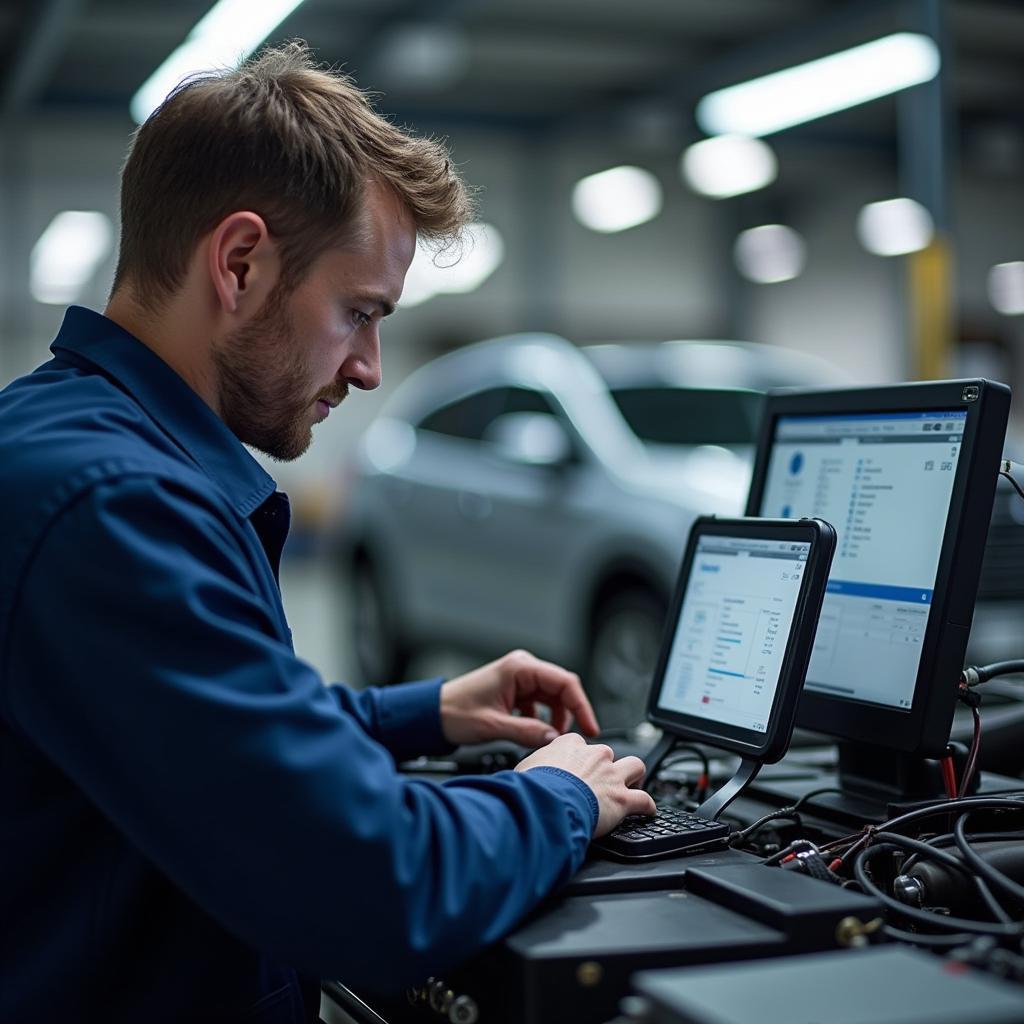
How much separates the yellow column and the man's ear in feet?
12.7

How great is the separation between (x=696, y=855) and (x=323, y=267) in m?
0.61

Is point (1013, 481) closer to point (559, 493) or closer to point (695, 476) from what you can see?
point (695, 476)

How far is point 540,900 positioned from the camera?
3.41 ft

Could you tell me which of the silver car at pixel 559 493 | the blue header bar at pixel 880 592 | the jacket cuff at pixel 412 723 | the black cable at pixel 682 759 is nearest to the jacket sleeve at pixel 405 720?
the jacket cuff at pixel 412 723

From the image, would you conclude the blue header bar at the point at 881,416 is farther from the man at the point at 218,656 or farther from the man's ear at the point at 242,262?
the man's ear at the point at 242,262

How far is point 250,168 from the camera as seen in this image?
117 cm

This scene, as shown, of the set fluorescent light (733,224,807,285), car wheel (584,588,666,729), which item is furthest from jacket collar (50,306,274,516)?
fluorescent light (733,224,807,285)

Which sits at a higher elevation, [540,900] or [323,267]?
[323,267]

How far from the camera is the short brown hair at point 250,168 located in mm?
1170

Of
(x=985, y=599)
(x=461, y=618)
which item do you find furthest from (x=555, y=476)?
(x=985, y=599)

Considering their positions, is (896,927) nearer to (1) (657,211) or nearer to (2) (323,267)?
(2) (323,267)

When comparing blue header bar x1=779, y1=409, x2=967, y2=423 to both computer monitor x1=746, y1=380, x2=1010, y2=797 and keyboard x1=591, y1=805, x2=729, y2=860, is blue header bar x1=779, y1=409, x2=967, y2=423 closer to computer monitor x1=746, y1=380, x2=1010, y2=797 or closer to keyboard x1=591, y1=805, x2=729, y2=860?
computer monitor x1=746, y1=380, x2=1010, y2=797

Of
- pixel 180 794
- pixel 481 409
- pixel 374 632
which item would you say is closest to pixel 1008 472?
pixel 180 794

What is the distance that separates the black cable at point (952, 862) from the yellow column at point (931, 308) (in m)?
3.75
